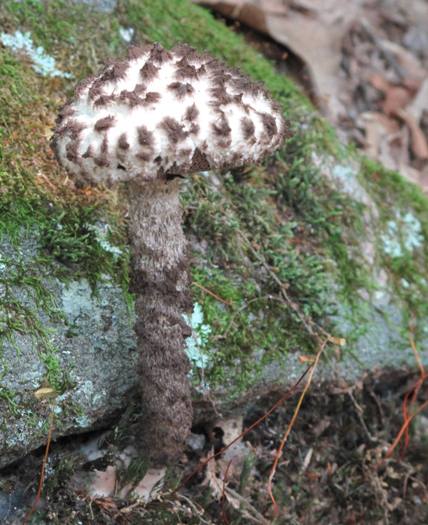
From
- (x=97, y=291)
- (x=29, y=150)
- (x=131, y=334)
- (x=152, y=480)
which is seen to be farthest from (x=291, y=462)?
(x=29, y=150)

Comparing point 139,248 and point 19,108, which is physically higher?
point 139,248

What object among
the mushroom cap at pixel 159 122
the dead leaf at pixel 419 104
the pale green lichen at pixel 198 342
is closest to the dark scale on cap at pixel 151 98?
the mushroom cap at pixel 159 122

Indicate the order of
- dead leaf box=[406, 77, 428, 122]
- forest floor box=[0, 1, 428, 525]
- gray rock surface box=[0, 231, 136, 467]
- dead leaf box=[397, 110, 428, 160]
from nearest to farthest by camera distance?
gray rock surface box=[0, 231, 136, 467] → forest floor box=[0, 1, 428, 525] → dead leaf box=[397, 110, 428, 160] → dead leaf box=[406, 77, 428, 122]

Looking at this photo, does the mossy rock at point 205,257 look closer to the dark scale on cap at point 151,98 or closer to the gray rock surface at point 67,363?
the gray rock surface at point 67,363

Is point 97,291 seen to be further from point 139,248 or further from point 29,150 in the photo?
point 29,150

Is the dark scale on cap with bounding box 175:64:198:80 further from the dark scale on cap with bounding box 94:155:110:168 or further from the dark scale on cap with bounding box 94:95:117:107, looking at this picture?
the dark scale on cap with bounding box 94:155:110:168

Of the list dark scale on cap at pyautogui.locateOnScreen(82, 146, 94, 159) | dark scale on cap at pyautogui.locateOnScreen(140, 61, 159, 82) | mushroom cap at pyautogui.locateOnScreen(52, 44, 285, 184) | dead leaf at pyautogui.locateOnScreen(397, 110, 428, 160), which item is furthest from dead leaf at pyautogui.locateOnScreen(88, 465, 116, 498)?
dead leaf at pyautogui.locateOnScreen(397, 110, 428, 160)

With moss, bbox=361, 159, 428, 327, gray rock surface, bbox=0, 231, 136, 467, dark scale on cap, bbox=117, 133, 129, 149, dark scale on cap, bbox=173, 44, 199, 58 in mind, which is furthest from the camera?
moss, bbox=361, 159, 428, 327
